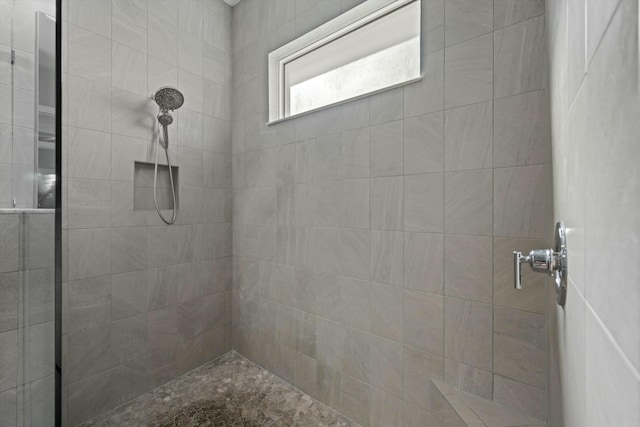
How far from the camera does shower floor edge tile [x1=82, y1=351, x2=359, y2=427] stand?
1.69 meters

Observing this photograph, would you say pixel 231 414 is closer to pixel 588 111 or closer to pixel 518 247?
pixel 518 247

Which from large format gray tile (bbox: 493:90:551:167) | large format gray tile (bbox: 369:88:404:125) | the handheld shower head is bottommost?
large format gray tile (bbox: 493:90:551:167)

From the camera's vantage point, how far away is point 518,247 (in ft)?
3.90

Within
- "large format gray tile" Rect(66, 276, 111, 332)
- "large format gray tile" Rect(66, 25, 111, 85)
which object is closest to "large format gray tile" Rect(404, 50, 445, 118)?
"large format gray tile" Rect(66, 25, 111, 85)

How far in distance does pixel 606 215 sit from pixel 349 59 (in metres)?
1.84

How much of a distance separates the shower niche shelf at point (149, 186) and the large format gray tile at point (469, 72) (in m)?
1.81

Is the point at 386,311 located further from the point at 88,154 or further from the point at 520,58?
the point at 88,154

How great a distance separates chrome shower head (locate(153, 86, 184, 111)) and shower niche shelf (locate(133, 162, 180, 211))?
401mm

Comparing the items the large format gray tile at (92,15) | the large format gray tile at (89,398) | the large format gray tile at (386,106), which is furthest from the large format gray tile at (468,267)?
the large format gray tile at (92,15)

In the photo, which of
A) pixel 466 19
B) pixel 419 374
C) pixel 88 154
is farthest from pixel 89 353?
pixel 466 19

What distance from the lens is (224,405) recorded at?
1814mm

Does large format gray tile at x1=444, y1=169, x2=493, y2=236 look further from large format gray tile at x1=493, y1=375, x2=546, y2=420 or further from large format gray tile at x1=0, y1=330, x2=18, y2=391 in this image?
large format gray tile at x1=0, y1=330, x2=18, y2=391

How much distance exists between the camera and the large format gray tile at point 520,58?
1.15 metres

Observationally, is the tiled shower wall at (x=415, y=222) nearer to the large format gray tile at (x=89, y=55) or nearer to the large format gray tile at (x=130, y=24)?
the large format gray tile at (x=130, y=24)
